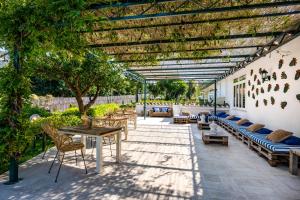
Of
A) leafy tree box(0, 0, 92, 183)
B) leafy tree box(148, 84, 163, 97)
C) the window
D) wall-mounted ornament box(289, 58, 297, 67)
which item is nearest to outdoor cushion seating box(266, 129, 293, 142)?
wall-mounted ornament box(289, 58, 297, 67)

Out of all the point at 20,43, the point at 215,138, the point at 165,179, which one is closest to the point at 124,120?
the point at 215,138

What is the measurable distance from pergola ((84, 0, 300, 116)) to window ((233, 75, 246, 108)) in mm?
3703

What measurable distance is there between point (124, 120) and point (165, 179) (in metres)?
4.25

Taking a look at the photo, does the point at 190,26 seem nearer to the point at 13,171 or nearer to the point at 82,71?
the point at 82,71

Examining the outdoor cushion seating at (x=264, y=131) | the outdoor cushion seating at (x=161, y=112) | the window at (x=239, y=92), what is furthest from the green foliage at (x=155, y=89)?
the outdoor cushion seating at (x=264, y=131)

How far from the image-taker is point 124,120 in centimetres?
840

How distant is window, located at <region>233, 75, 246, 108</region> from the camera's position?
1151cm

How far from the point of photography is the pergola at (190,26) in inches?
163

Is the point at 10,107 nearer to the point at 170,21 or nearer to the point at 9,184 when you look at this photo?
the point at 9,184

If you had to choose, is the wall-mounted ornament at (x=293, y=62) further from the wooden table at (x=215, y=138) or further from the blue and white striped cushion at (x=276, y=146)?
the wooden table at (x=215, y=138)

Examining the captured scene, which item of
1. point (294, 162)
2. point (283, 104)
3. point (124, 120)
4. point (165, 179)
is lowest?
point (165, 179)

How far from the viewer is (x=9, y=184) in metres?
4.03

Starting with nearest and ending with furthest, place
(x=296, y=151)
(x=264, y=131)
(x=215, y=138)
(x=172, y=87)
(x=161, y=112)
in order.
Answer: (x=296, y=151) → (x=264, y=131) → (x=215, y=138) → (x=161, y=112) → (x=172, y=87)

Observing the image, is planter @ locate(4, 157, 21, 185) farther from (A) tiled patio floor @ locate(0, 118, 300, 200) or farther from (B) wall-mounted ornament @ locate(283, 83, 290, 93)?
(B) wall-mounted ornament @ locate(283, 83, 290, 93)
